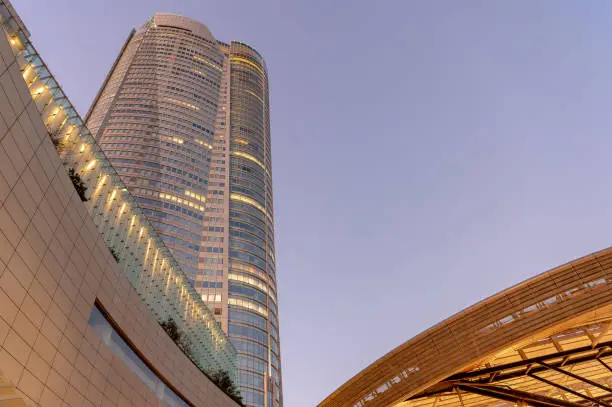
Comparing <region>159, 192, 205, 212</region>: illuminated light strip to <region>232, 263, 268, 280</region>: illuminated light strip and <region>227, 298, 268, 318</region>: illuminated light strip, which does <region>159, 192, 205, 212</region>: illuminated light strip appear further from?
<region>227, 298, 268, 318</region>: illuminated light strip

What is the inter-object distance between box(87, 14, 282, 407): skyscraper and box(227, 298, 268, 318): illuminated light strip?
236mm

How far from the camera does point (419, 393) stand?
81.1ft

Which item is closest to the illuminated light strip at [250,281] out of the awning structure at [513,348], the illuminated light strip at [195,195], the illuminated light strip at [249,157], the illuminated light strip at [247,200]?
the illuminated light strip at [195,195]

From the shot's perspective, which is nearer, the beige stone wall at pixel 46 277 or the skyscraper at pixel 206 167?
the beige stone wall at pixel 46 277

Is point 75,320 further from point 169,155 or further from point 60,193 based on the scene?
point 169,155

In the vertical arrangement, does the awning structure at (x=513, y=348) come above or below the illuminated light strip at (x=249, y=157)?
below

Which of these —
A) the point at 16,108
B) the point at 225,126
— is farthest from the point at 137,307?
the point at 225,126

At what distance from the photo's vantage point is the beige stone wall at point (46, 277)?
13297 mm

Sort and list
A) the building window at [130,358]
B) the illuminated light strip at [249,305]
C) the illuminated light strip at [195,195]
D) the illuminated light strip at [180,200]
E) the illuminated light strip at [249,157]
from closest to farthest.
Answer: the building window at [130,358] → the illuminated light strip at [249,305] → the illuminated light strip at [180,200] → the illuminated light strip at [195,195] → the illuminated light strip at [249,157]

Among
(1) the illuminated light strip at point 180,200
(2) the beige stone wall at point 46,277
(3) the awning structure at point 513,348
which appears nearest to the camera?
(2) the beige stone wall at point 46,277

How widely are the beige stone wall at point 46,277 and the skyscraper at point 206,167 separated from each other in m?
62.1

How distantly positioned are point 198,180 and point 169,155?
861 centimetres

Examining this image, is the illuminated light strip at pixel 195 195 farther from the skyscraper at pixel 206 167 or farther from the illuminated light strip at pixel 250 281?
the illuminated light strip at pixel 250 281

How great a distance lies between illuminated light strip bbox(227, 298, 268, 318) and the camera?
289ft
